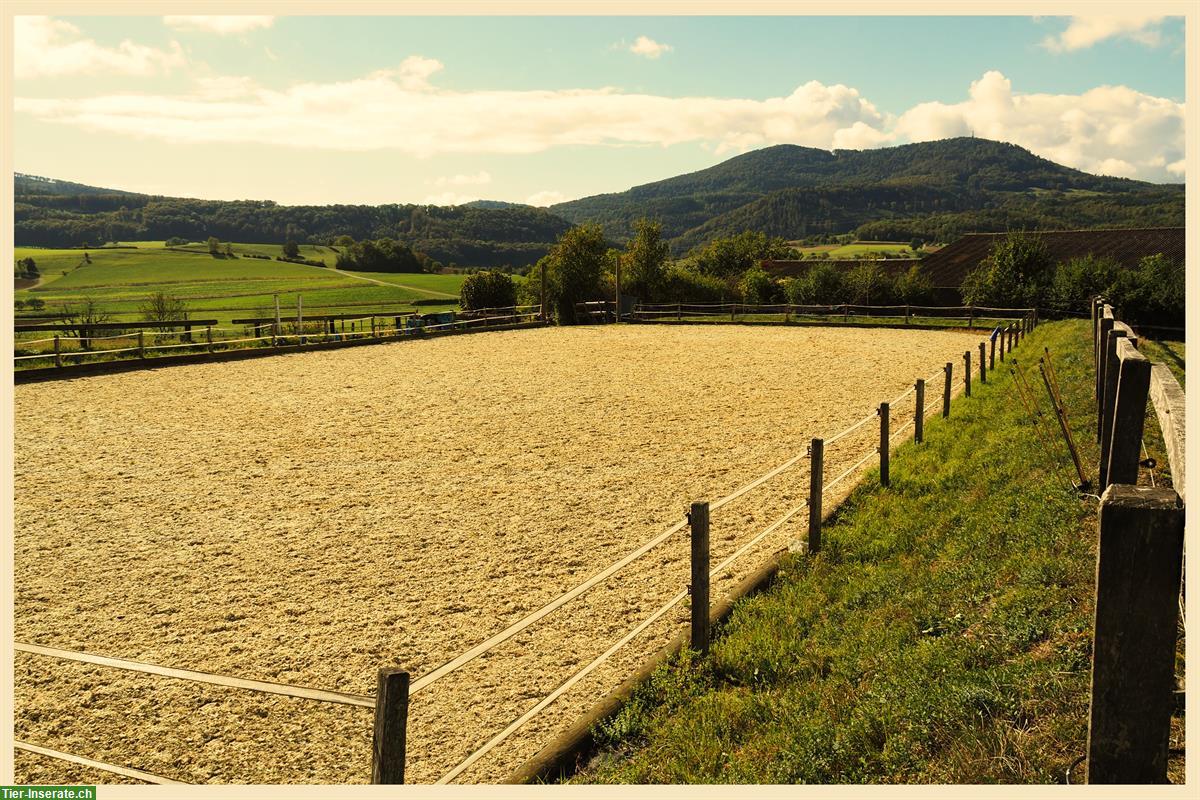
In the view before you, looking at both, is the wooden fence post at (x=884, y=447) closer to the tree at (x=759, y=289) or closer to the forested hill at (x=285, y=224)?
the tree at (x=759, y=289)

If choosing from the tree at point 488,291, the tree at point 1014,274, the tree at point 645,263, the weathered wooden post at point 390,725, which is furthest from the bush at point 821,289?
the weathered wooden post at point 390,725

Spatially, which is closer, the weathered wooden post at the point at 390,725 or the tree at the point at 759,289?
the weathered wooden post at the point at 390,725

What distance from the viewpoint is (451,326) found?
34.5 metres

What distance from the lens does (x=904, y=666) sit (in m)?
3.97

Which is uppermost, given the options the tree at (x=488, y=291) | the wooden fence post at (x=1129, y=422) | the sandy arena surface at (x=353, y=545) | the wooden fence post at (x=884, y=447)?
the tree at (x=488, y=291)

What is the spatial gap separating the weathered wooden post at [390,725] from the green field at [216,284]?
69.1 meters

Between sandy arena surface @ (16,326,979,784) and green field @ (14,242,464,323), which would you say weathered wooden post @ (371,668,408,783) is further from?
green field @ (14,242,464,323)

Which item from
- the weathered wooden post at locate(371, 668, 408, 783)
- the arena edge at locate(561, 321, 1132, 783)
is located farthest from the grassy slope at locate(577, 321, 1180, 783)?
the weathered wooden post at locate(371, 668, 408, 783)

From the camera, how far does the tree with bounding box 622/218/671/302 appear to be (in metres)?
51.4

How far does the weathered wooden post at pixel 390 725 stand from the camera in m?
2.67

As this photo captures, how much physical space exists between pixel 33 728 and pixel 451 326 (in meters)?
30.6

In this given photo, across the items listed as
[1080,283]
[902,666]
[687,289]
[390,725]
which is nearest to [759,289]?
[687,289]

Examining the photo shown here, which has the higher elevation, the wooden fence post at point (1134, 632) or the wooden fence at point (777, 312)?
the wooden fence at point (777, 312)

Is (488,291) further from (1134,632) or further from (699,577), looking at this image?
(1134,632)
